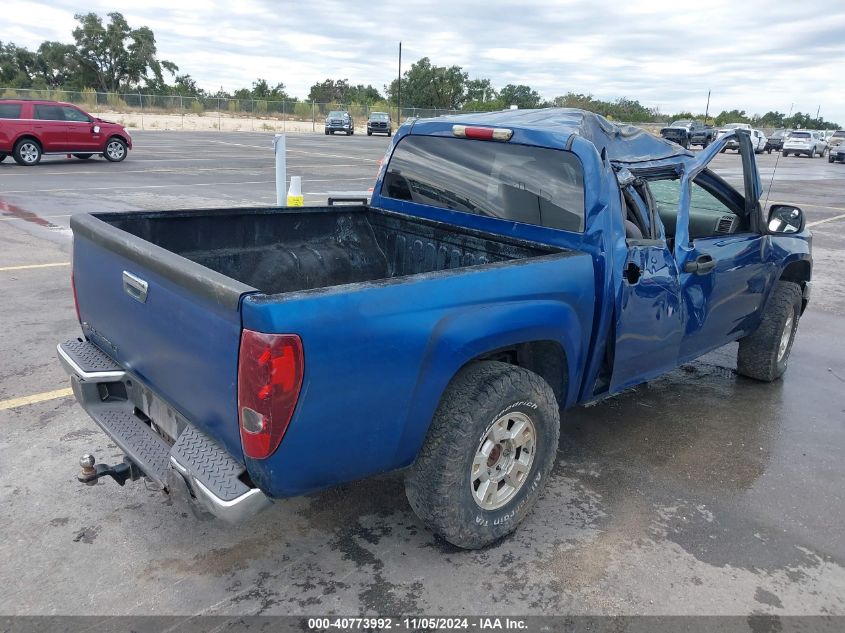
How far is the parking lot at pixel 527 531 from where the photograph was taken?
280cm

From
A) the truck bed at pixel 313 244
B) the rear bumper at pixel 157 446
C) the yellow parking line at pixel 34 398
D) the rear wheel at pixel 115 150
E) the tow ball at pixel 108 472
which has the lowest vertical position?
the yellow parking line at pixel 34 398

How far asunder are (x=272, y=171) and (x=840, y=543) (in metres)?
18.3

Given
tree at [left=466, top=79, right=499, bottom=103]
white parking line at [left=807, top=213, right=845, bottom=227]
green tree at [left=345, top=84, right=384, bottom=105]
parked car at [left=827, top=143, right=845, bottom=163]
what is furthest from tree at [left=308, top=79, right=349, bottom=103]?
white parking line at [left=807, top=213, right=845, bottom=227]

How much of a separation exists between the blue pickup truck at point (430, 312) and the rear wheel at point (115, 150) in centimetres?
1788

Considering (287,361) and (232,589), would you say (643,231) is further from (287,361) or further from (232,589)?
(232,589)

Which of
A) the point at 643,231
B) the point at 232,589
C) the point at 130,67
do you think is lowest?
the point at 232,589

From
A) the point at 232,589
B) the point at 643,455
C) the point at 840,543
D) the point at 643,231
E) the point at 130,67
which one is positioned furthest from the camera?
the point at 130,67

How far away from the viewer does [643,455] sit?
4.13m

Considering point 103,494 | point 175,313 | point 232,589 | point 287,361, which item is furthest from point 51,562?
point 287,361

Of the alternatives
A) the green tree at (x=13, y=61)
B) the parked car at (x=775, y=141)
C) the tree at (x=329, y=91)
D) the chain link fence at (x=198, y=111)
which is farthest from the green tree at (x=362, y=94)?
the parked car at (x=775, y=141)

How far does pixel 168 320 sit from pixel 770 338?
435 cm

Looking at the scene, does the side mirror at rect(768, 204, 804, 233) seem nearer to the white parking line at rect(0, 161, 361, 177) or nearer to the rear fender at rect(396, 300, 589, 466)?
the rear fender at rect(396, 300, 589, 466)

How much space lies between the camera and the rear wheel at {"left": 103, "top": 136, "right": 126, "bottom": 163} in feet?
65.1

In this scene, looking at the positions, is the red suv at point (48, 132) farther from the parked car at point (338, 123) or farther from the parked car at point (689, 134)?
the parked car at point (338, 123)
